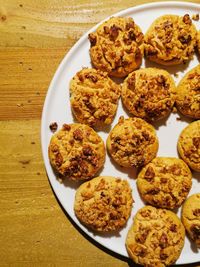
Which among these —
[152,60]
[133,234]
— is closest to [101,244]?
[133,234]

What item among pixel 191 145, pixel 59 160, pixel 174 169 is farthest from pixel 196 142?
pixel 59 160

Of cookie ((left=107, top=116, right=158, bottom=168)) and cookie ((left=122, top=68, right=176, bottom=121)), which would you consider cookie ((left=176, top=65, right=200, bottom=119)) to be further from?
cookie ((left=107, top=116, right=158, bottom=168))

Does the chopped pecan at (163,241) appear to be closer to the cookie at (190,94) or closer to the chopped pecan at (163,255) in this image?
the chopped pecan at (163,255)

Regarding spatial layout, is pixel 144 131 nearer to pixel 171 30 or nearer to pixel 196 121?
pixel 196 121

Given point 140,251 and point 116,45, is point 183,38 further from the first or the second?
point 140,251

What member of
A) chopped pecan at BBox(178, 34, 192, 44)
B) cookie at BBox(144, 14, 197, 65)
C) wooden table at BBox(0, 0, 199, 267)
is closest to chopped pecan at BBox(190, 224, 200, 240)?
wooden table at BBox(0, 0, 199, 267)

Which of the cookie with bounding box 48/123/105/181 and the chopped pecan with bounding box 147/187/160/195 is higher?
the cookie with bounding box 48/123/105/181
